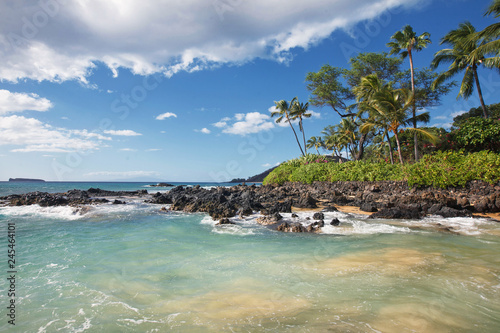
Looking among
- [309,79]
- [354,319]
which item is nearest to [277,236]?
[354,319]

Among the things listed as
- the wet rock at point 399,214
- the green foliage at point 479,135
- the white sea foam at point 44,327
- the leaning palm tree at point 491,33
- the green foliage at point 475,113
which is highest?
the leaning palm tree at point 491,33

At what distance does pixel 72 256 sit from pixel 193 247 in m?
3.25

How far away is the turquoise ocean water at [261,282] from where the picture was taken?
137 inches

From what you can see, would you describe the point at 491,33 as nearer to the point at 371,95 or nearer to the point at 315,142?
the point at 371,95

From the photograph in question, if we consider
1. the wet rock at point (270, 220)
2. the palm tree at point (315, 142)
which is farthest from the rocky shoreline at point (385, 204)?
the palm tree at point (315, 142)

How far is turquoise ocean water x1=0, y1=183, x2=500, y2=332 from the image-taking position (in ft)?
11.4

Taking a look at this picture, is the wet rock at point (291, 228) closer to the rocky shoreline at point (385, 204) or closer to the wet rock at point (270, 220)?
the rocky shoreline at point (385, 204)

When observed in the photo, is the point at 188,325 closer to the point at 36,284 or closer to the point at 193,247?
the point at 36,284

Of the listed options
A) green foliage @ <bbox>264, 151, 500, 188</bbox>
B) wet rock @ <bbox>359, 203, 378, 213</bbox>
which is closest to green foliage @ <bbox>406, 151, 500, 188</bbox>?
green foliage @ <bbox>264, 151, 500, 188</bbox>

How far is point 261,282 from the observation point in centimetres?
486

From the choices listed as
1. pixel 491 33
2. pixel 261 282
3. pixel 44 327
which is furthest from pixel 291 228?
pixel 491 33

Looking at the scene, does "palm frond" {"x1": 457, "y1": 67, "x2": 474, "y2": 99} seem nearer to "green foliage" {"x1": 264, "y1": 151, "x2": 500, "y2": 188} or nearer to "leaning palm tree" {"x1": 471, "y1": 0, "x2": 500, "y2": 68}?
"leaning palm tree" {"x1": 471, "y1": 0, "x2": 500, "y2": 68}

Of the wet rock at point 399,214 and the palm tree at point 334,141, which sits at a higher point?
the palm tree at point 334,141

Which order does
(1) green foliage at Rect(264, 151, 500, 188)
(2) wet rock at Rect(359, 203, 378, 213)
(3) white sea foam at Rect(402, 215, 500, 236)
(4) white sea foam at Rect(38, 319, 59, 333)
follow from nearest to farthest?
(4) white sea foam at Rect(38, 319, 59, 333)
(3) white sea foam at Rect(402, 215, 500, 236)
(1) green foliage at Rect(264, 151, 500, 188)
(2) wet rock at Rect(359, 203, 378, 213)
